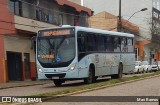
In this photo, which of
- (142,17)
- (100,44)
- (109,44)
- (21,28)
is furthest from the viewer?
(142,17)

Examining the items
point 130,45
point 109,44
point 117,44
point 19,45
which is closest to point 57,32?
point 109,44

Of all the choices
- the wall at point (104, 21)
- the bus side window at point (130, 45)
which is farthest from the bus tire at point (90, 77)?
the wall at point (104, 21)

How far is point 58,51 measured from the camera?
22.3 m

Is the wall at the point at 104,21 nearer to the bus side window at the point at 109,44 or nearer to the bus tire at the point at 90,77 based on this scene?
the bus side window at the point at 109,44

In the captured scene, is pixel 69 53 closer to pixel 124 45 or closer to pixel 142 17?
pixel 124 45

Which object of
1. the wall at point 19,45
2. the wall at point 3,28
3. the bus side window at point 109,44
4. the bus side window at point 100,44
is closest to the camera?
the bus side window at point 100,44

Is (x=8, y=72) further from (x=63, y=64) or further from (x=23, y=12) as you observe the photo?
(x=63, y=64)

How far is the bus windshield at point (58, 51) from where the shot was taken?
2220 centimetres

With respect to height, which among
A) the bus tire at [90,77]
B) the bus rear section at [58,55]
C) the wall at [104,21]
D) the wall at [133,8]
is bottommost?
the bus tire at [90,77]

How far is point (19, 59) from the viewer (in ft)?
116

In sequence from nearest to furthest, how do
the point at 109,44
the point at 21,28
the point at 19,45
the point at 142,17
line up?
1. the point at 109,44
2. the point at 21,28
3. the point at 19,45
4. the point at 142,17

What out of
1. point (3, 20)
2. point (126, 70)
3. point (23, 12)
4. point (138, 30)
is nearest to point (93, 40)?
point (126, 70)

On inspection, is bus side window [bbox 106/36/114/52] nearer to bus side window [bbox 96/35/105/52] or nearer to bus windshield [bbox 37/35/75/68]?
bus side window [bbox 96/35/105/52]

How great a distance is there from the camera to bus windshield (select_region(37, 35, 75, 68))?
22203 mm
